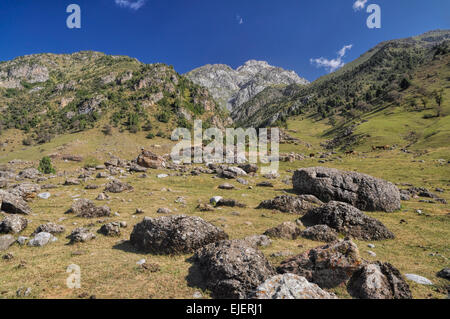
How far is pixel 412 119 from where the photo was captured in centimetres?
9000

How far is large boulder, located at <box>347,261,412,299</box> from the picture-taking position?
7387 millimetres

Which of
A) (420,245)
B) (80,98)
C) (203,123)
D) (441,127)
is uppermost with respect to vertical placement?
(80,98)

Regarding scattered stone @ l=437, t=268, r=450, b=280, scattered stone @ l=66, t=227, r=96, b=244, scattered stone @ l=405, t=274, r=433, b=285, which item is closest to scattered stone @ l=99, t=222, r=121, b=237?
scattered stone @ l=66, t=227, r=96, b=244

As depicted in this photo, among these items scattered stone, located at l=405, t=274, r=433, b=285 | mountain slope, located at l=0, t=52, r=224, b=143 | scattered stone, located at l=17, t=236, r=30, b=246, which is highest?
mountain slope, located at l=0, t=52, r=224, b=143

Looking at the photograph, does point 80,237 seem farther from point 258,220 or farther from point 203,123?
point 203,123

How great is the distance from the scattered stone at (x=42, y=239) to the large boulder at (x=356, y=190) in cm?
2567

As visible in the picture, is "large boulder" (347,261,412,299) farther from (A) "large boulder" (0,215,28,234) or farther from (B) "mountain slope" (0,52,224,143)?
(B) "mountain slope" (0,52,224,143)

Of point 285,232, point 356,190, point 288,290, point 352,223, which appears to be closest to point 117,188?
point 285,232

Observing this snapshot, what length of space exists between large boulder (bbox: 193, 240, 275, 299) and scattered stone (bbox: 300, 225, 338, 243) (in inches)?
244

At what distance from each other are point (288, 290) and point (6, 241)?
16850mm

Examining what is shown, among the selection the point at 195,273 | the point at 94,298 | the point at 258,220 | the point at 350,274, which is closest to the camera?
the point at 94,298

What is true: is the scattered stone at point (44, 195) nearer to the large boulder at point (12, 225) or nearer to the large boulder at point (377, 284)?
the large boulder at point (12, 225)
